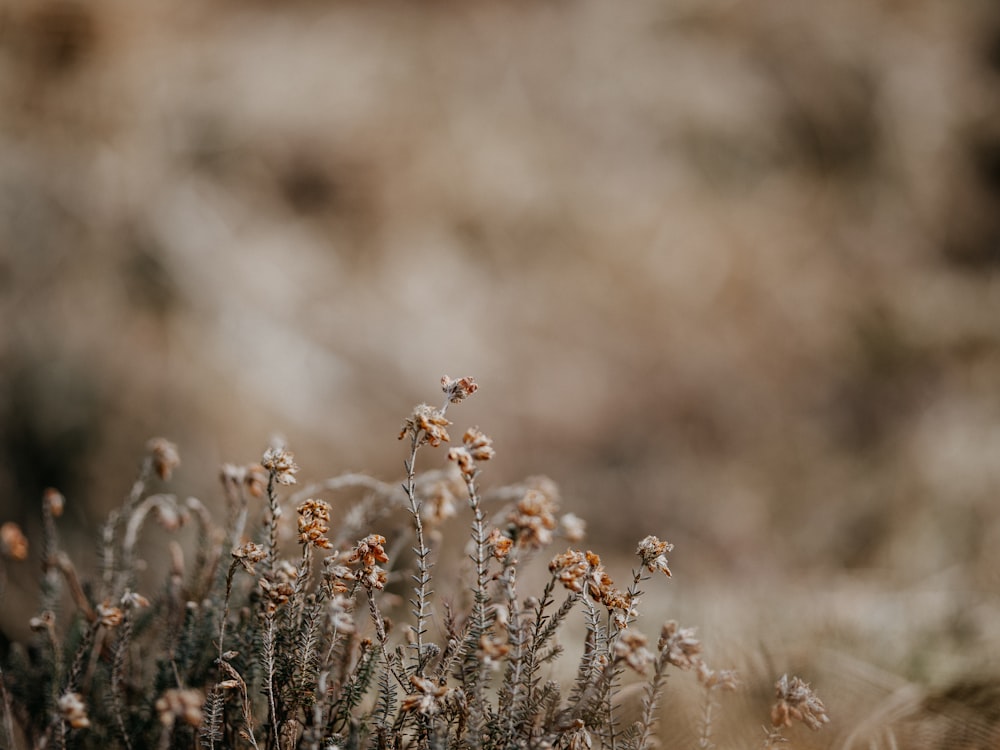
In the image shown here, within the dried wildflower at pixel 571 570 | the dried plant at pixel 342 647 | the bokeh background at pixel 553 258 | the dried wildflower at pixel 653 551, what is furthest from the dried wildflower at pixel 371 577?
the bokeh background at pixel 553 258

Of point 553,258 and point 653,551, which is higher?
point 553,258

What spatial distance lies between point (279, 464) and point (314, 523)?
3.4 inches

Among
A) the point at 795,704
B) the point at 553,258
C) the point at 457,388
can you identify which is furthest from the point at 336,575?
the point at 553,258

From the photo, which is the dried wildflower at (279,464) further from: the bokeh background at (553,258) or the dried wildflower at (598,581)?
the bokeh background at (553,258)

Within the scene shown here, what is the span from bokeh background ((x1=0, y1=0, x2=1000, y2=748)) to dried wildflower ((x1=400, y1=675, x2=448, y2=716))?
142 cm

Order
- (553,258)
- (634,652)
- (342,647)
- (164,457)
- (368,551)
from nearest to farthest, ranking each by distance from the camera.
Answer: (634,652) < (368,551) < (342,647) < (164,457) < (553,258)

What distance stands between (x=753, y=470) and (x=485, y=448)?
2.55m

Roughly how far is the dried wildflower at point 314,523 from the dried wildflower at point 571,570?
0.28 meters

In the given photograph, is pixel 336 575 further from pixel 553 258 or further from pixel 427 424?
pixel 553 258

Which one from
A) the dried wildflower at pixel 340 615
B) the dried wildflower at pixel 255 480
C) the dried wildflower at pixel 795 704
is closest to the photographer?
the dried wildflower at pixel 340 615

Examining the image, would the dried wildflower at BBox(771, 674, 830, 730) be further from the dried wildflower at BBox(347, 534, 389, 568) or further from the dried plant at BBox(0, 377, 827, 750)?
the dried wildflower at BBox(347, 534, 389, 568)

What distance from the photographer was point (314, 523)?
85cm

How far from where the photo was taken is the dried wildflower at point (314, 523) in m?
0.84

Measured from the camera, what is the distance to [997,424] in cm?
288
